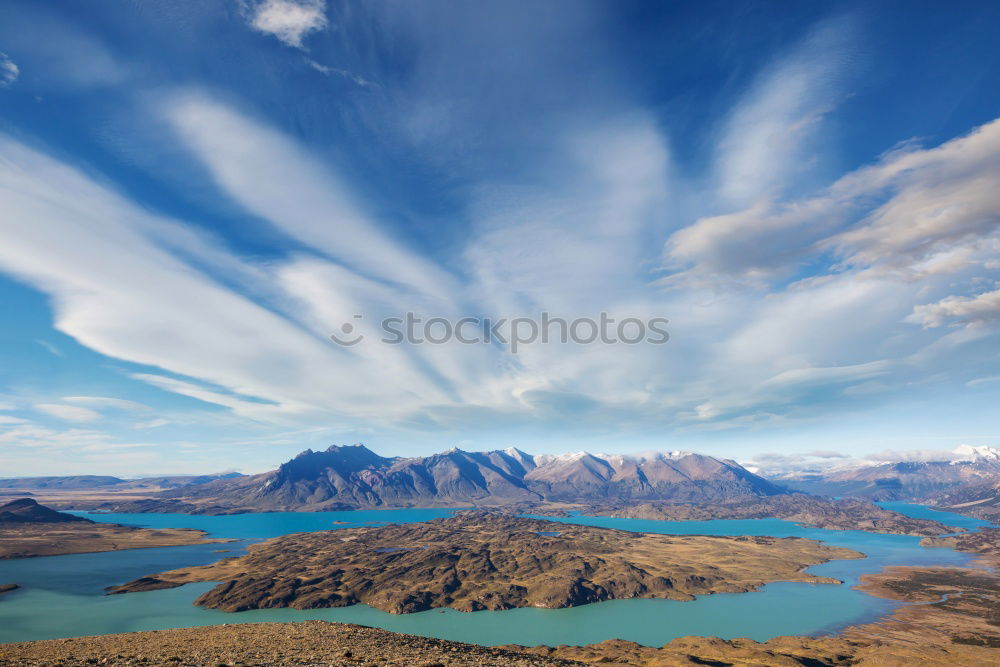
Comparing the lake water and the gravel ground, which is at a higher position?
the gravel ground

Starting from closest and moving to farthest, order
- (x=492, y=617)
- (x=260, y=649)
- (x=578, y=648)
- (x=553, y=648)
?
1. (x=260, y=649)
2. (x=578, y=648)
3. (x=553, y=648)
4. (x=492, y=617)

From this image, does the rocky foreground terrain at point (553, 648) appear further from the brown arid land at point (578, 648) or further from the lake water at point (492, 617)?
the lake water at point (492, 617)

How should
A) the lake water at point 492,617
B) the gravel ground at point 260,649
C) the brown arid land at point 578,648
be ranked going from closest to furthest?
1. the gravel ground at point 260,649
2. the brown arid land at point 578,648
3. the lake water at point 492,617

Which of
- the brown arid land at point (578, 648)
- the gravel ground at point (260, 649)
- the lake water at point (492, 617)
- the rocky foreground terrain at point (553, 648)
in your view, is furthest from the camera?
the lake water at point (492, 617)

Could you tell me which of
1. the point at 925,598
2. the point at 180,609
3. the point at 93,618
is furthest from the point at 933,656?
the point at 93,618

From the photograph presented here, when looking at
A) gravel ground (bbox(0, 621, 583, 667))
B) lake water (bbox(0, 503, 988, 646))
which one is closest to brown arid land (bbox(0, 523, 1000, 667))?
gravel ground (bbox(0, 621, 583, 667))

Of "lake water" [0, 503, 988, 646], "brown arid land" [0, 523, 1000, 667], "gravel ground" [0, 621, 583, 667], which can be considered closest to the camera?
"gravel ground" [0, 621, 583, 667]

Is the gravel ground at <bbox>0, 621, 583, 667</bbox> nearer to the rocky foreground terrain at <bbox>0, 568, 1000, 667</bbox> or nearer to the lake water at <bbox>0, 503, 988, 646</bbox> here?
the rocky foreground terrain at <bbox>0, 568, 1000, 667</bbox>

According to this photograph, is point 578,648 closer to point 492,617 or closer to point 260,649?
point 492,617

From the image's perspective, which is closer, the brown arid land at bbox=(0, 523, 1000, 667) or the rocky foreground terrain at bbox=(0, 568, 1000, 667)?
the rocky foreground terrain at bbox=(0, 568, 1000, 667)

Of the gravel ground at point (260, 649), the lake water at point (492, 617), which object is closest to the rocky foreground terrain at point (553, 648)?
the gravel ground at point (260, 649)

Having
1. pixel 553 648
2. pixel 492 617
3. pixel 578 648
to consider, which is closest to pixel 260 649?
pixel 553 648
